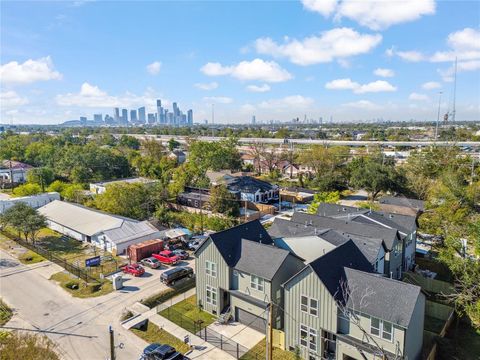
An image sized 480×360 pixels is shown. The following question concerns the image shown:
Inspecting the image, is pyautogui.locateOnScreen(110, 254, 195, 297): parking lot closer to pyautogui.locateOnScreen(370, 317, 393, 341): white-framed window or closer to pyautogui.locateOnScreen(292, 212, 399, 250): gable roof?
pyautogui.locateOnScreen(292, 212, 399, 250): gable roof

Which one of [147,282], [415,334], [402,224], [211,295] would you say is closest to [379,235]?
[402,224]

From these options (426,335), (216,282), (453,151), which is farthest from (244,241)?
(453,151)

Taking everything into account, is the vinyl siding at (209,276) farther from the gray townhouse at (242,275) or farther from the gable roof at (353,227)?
the gable roof at (353,227)

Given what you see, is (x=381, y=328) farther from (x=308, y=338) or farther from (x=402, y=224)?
(x=402, y=224)

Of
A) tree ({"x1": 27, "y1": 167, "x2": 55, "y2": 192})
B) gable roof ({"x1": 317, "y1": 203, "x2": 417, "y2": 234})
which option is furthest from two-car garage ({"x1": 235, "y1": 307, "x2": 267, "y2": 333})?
tree ({"x1": 27, "y1": 167, "x2": 55, "y2": 192})

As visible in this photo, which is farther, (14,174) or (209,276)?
(14,174)

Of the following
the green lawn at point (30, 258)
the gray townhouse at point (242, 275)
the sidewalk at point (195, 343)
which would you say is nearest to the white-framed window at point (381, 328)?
the gray townhouse at point (242, 275)
